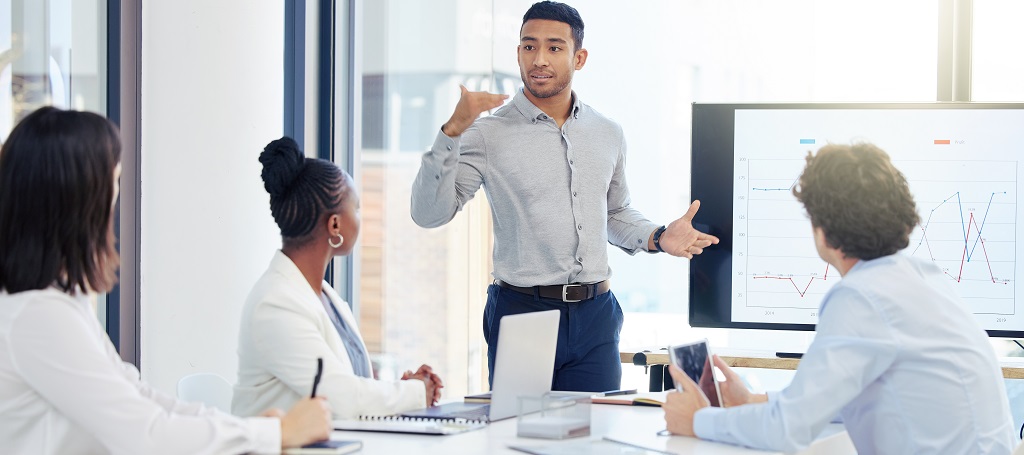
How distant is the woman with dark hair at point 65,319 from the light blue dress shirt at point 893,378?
97cm

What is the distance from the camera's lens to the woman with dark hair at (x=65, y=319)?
1.62 m

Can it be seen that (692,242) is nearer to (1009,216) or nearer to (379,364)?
(1009,216)

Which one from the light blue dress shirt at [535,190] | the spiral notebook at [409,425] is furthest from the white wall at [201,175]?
the spiral notebook at [409,425]

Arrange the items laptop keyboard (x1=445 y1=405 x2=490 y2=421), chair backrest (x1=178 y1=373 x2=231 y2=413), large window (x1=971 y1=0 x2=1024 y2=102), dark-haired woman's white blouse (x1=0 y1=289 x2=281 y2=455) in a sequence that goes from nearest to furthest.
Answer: dark-haired woman's white blouse (x1=0 y1=289 x2=281 y2=455), laptop keyboard (x1=445 y1=405 x2=490 y2=421), chair backrest (x1=178 y1=373 x2=231 y2=413), large window (x1=971 y1=0 x2=1024 y2=102)

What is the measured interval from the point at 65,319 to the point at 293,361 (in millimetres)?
564

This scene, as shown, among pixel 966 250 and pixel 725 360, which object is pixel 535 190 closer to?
pixel 725 360

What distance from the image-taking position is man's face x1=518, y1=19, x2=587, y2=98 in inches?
127

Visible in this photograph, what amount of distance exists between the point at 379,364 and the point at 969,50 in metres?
2.81

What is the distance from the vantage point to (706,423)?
81.4 inches

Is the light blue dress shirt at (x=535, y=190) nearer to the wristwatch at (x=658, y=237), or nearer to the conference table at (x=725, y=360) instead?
the wristwatch at (x=658, y=237)

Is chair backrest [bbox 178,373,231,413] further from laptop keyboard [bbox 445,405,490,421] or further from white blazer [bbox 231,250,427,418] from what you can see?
laptop keyboard [bbox 445,405,490,421]

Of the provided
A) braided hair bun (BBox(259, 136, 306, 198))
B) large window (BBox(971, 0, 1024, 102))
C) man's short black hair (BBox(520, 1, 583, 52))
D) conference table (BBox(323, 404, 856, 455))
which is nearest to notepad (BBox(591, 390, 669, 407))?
conference table (BBox(323, 404, 856, 455))

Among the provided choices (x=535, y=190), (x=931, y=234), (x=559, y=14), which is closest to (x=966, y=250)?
(x=931, y=234)

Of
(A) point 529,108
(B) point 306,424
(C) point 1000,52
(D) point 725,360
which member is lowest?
(D) point 725,360
